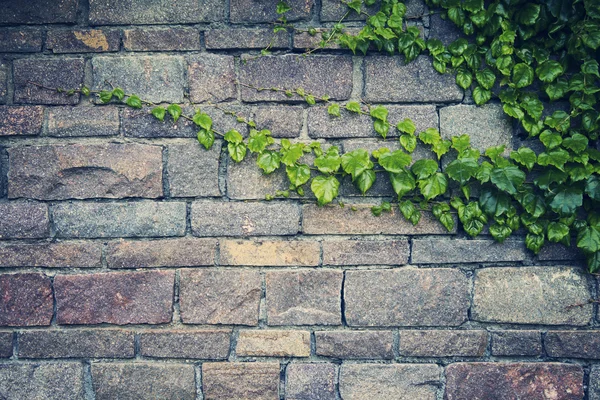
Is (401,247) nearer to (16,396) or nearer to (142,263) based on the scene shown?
(142,263)

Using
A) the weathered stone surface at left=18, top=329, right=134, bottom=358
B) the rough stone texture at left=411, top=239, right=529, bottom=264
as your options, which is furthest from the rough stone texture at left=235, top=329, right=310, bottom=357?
the rough stone texture at left=411, top=239, right=529, bottom=264

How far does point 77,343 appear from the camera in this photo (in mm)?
2062

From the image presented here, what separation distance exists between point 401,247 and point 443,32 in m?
0.90

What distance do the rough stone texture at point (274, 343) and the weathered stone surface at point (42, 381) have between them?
69 cm

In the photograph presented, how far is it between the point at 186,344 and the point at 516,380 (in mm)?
1358

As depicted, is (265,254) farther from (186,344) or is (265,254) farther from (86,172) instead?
(86,172)

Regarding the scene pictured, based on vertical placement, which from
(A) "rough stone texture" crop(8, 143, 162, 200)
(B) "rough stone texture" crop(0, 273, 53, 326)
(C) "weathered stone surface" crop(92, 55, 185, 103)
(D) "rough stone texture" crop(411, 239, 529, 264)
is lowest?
(B) "rough stone texture" crop(0, 273, 53, 326)

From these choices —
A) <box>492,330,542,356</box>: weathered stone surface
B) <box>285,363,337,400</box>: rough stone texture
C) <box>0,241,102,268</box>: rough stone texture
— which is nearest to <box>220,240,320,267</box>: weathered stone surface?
<box>285,363,337,400</box>: rough stone texture

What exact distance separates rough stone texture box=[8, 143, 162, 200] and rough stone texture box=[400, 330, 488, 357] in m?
1.19

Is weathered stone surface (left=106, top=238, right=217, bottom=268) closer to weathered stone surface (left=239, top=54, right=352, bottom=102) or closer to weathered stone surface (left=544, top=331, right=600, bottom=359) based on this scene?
weathered stone surface (left=239, top=54, right=352, bottom=102)

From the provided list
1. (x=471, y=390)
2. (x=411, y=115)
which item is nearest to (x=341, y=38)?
(x=411, y=115)

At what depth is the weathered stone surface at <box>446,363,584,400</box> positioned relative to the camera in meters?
2.05

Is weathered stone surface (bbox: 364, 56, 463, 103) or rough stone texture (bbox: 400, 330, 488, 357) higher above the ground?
weathered stone surface (bbox: 364, 56, 463, 103)

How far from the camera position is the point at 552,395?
205 centimetres
